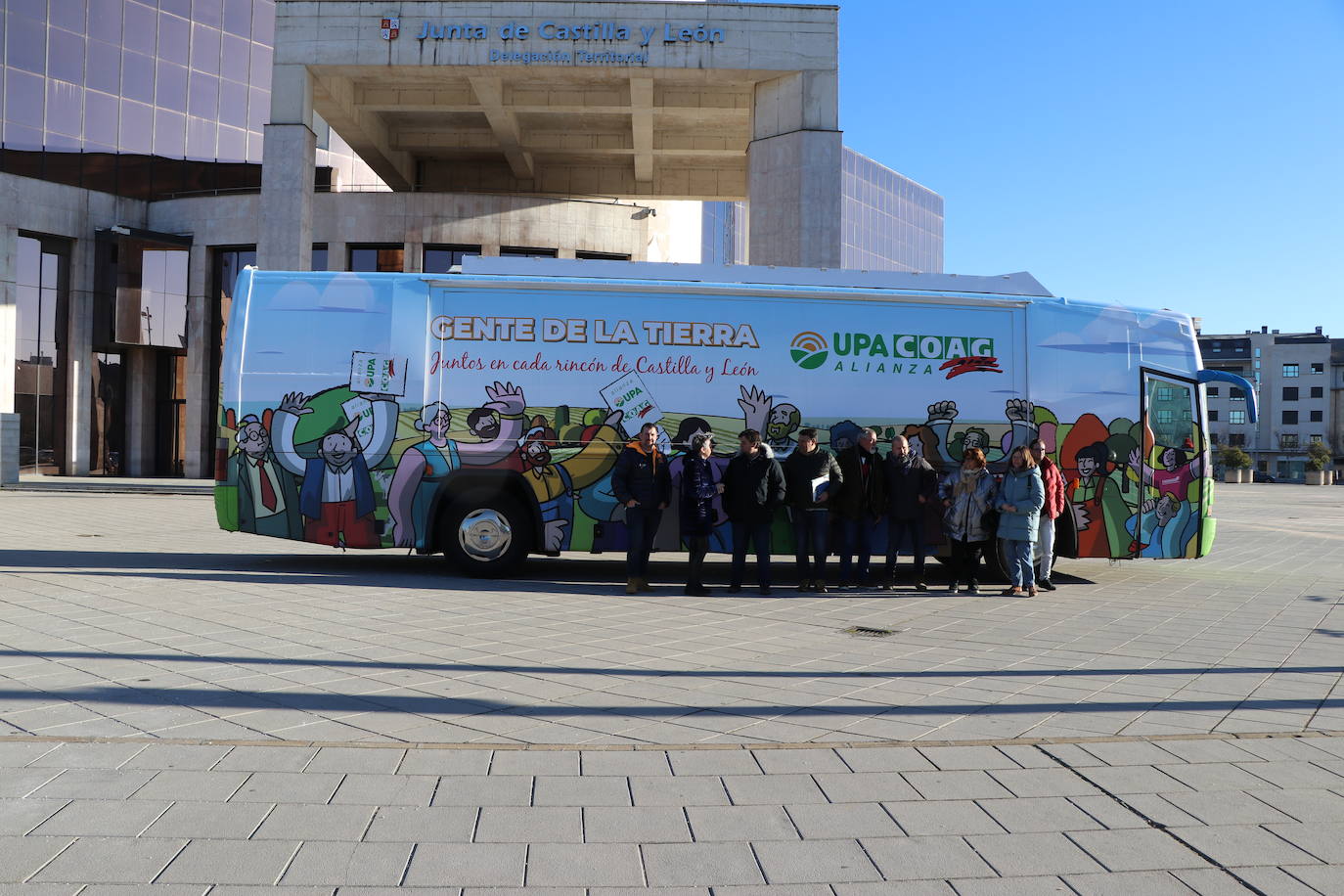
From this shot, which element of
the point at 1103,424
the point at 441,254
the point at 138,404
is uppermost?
the point at 441,254

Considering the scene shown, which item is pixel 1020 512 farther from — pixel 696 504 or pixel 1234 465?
pixel 1234 465

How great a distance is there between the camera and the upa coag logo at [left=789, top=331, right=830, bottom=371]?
35.3 feet

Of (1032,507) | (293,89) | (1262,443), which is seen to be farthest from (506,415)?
(1262,443)

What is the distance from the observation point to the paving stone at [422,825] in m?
3.43

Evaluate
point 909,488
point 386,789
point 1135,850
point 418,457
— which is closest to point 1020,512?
point 909,488

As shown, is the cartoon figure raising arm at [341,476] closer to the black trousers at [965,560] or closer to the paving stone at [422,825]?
the black trousers at [965,560]

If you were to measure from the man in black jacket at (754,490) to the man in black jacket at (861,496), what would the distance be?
74cm

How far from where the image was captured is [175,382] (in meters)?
34.6

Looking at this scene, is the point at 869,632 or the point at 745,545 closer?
the point at 869,632

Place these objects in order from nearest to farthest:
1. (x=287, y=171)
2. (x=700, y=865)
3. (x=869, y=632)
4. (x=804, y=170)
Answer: (x=700, y=865), (x=869, y=632), (x=804, y=170), (x=287, y=171)

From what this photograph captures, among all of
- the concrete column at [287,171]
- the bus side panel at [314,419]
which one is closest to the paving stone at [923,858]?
the bus side panel at [314,419]

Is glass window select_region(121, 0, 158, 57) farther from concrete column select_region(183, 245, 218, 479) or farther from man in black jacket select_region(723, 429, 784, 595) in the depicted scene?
man in black jacket select_region(723, 429, 784, 595)

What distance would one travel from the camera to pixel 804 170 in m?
26.4

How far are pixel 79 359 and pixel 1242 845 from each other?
120 feet
